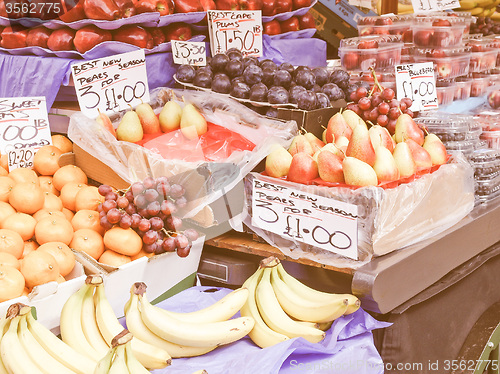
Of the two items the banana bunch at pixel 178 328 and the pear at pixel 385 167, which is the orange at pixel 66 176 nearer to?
the banana bunch at pixel 178 328

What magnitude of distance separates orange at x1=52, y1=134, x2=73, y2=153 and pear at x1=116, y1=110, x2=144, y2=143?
1.06ft

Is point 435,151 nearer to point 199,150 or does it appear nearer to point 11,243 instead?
point 199,150

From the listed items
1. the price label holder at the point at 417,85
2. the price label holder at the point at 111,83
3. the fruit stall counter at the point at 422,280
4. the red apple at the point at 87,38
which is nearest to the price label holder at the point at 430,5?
the price label holder at the point at 417,85

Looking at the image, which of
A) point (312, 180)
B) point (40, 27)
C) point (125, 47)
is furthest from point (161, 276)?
point (40, 27)

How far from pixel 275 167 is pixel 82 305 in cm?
71

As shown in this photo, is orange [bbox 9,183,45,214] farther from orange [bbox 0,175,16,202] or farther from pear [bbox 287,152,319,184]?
pear [bbox 287,152,319,184]

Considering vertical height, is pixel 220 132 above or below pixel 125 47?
below

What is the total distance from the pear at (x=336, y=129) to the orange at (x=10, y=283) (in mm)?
1093

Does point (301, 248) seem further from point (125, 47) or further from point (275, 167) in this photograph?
point (125, 47)

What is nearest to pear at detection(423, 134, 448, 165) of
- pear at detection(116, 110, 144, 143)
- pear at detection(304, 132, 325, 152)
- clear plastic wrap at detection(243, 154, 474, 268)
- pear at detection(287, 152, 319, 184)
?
clear plastic wrap at detection(243, 154, 474, 268)

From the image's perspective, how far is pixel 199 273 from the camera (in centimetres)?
192

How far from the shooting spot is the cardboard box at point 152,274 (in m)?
1.59

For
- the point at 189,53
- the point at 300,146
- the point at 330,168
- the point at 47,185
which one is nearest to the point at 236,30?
the point at 189,53

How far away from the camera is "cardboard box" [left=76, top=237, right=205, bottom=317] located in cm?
159
